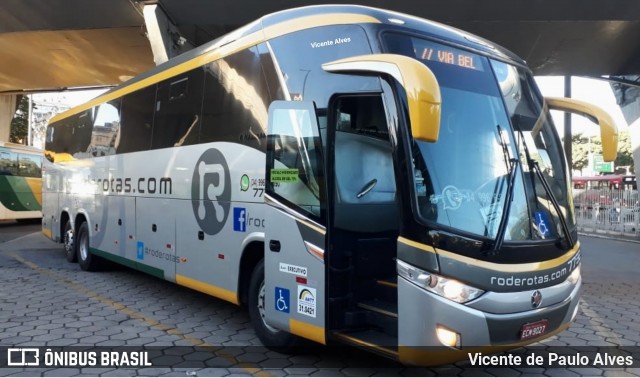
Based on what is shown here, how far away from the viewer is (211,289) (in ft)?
20.1

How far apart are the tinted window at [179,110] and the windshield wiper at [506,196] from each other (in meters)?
3.82

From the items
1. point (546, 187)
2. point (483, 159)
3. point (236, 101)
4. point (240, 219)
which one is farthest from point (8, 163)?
point (546, 187)

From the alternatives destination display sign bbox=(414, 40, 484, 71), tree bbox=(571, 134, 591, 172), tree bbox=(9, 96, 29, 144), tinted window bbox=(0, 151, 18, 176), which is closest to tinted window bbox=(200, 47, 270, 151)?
destination display sign bbox=(414, 40, 484, 71)

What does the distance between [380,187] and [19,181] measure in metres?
20.0

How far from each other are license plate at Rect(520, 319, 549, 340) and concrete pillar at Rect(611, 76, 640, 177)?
16.5 metres

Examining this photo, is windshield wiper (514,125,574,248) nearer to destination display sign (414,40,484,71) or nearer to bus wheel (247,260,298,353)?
destination display sign (414,40,484,71)

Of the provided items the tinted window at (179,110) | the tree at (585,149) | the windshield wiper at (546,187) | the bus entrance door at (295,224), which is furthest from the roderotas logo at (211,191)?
the tree at (585,149)

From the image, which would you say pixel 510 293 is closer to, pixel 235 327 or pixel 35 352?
pixel 235 327

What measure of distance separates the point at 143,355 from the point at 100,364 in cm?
40

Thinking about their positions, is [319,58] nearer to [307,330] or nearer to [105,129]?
[307,330]

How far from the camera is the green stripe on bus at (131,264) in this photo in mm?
7410

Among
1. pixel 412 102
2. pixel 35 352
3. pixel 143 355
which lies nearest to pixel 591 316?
pixel 412 102

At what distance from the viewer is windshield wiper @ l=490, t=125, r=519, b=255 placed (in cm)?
394

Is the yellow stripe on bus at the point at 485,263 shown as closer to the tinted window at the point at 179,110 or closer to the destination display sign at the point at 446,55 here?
the destination display sign at the point at 446,55
